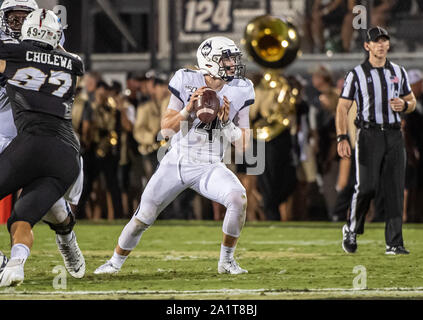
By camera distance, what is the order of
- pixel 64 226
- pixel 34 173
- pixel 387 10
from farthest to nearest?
pixel 387 10 → pixel 64 226 → pixel 34 173

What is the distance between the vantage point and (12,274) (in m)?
5.82

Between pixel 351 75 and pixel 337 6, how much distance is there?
475 cm

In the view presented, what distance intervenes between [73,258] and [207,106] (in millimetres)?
1277

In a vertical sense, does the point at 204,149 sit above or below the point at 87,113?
above

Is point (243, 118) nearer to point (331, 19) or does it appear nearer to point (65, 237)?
point (65, 237)

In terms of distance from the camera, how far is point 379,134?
27.7ft

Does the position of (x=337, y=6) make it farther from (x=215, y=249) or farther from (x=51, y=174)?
(x=51, y=174)

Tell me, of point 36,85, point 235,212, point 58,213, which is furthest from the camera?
point 235,212

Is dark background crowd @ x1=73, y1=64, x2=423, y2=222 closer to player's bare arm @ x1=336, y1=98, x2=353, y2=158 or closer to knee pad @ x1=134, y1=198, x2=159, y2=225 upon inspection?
player's bare arm @ x1=336, y1=98, x2=353, y2=158

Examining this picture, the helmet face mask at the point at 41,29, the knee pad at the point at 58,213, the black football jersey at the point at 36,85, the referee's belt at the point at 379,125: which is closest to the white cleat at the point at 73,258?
the knee pad at the point at 58,213

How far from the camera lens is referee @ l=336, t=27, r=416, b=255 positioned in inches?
333

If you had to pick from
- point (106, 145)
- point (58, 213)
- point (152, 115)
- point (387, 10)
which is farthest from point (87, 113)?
point (58, 213)

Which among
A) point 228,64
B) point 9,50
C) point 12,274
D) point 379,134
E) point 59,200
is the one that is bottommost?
point 12,274

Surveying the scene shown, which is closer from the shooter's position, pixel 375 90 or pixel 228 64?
pixel 228 64
